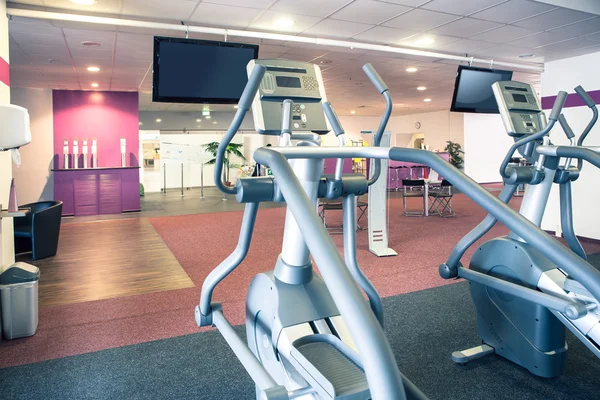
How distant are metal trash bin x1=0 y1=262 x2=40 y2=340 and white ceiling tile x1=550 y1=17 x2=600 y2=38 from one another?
19.6 feet

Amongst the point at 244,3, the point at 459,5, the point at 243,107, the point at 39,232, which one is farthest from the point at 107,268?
the point at 459,5

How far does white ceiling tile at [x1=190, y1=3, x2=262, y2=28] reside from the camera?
4617mm

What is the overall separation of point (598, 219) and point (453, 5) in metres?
3.86

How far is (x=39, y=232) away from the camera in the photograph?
5320mm

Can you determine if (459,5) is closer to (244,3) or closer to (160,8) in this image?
(244,3)

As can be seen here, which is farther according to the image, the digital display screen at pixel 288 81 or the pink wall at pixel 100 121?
the pink wall at pixel 100 121

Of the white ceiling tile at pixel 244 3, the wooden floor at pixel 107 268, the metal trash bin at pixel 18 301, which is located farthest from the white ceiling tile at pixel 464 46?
the metal trash bin at pixel 18 301

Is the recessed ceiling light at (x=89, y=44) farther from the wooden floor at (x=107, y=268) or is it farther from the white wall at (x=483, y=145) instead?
the white wall at (x=483, y=145)

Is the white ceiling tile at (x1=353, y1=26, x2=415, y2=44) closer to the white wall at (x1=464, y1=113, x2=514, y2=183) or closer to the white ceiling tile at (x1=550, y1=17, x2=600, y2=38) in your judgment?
the white ceiling tile at (x1=550, y1=17, x2=600, y2=38)

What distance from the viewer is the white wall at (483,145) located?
51.0ft

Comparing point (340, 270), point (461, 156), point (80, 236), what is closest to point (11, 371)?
point (340, 270)

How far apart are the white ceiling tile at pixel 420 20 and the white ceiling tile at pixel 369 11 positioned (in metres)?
0.15

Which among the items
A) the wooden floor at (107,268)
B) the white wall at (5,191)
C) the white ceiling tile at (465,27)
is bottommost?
the wooden floor at (107,268)

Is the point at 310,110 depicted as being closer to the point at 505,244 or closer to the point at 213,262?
the point at 505,244
